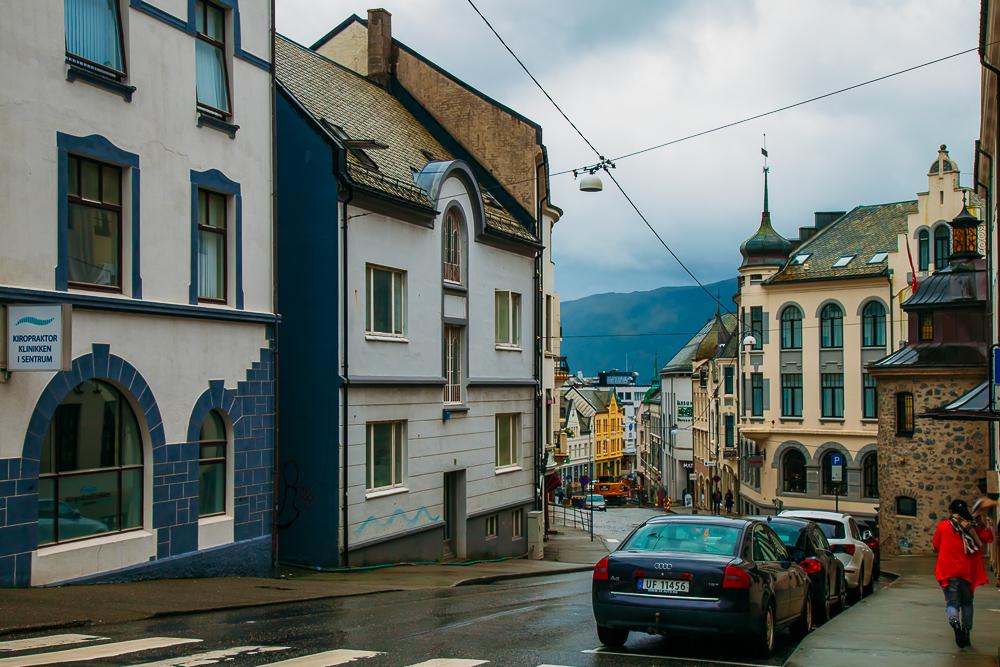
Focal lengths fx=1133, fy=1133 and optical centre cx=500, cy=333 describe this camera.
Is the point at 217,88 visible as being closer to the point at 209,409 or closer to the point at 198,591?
the point at 209,409

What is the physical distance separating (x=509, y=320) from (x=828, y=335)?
30355mm

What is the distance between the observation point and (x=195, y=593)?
14906 millimetres

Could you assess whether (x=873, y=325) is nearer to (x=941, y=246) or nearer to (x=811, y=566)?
(x=941, y=246)

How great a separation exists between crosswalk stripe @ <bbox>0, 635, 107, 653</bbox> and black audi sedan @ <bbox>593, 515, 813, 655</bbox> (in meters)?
4.88

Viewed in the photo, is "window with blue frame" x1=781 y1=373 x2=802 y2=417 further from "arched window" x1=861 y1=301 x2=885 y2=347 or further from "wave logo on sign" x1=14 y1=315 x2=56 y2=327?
"wave logo on sign" x1=14 y1=315 x2=56 y2=327

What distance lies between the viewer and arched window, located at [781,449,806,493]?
187 ft

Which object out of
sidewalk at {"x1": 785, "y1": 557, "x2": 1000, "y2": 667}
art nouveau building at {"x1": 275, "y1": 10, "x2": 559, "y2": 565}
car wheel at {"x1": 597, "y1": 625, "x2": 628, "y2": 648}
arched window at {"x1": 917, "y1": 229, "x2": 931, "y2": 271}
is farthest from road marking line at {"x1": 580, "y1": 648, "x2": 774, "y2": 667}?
arched window at {"x1": 917, "y1": 229, "x2": 931, "y2": 271}

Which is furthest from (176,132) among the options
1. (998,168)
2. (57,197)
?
(998,168)

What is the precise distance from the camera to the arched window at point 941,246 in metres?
51.5

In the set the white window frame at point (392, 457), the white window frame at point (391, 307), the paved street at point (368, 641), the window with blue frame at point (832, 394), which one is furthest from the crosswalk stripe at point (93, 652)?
the window with blue frame at point (832, 394)

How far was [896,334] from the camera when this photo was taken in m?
53.3

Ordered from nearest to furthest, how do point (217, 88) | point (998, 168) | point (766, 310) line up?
point (217, 88) < point (998, 168) < point (766, 310)

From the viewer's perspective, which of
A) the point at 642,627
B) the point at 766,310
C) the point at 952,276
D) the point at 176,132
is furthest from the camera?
the point at 766,310

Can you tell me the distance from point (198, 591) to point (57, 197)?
5468 millimetres
